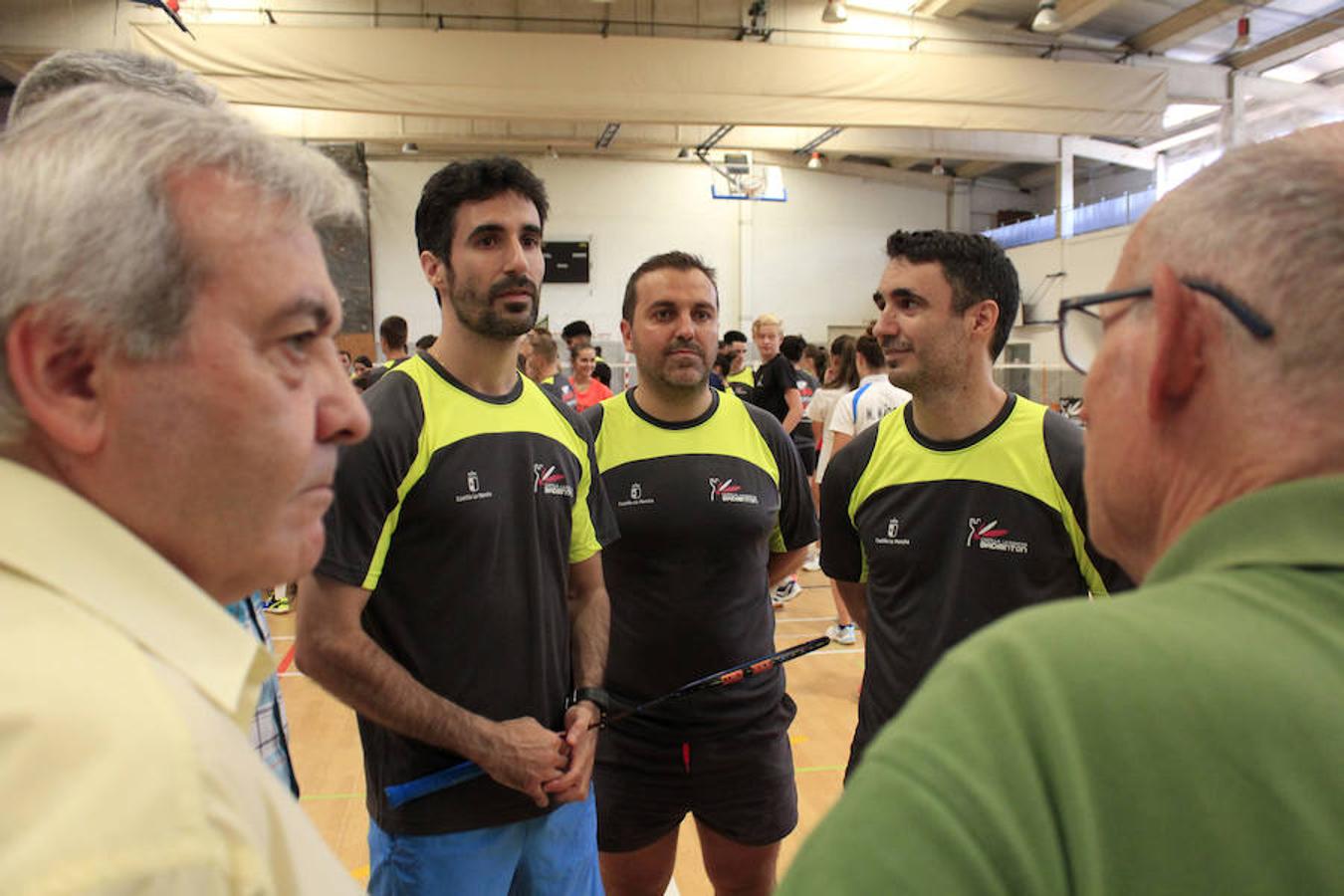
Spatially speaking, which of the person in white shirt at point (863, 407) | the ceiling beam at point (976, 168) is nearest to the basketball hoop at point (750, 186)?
the ceiling beam at point (976, 168)

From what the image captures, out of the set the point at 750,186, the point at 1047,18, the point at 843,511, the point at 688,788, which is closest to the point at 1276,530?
the point at 843,511

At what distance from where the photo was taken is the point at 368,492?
1633 mm

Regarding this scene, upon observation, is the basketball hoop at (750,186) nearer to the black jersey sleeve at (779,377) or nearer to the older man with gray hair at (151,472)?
the black jersey sleeve at (779,377)

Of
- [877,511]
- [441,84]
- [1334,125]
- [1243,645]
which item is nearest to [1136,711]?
[1243,645]

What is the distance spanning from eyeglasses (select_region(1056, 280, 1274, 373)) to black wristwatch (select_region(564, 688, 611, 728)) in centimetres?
125

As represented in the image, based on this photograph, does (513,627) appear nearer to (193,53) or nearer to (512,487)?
(512,487)

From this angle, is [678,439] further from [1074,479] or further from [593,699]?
[1074,479]

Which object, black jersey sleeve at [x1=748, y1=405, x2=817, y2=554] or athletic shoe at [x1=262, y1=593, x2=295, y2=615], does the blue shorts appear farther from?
athletic shoe at [x1=262, y1=593, x2=295, y2=615]

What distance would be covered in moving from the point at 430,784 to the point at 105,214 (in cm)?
133

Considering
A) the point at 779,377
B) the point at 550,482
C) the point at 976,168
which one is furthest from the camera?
the point at 976,168

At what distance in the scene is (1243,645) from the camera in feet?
1.83

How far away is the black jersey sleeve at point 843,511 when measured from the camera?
2.22 m

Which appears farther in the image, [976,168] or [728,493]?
[976,168]

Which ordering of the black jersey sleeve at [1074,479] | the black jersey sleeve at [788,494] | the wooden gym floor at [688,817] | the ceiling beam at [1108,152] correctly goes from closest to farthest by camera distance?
the black jersey sleeve at [1074,479] → the black jersey sleeve at [788,494] → the wooden gym floor at [688,817] → the ceiling beam at [1108,152]
